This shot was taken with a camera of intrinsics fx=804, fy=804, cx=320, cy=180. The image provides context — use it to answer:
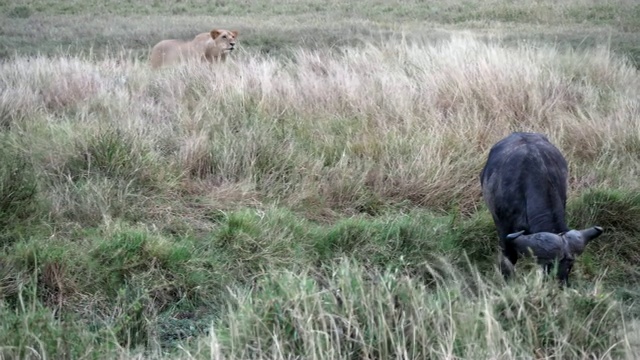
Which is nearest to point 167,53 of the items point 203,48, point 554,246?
point 203,48

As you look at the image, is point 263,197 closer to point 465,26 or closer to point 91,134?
point 91,134

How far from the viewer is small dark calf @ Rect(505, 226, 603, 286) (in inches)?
199

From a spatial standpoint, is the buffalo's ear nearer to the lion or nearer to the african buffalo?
the african buffalo

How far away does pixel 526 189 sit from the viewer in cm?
574

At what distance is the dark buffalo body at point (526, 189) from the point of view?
5.54m

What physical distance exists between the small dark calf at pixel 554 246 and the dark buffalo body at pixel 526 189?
0.16 m

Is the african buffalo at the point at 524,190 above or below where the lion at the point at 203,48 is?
above

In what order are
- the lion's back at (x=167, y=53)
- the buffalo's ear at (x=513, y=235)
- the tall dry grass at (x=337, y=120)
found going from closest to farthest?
the buffalo's ear at (x=513, y=235)
the tall dry grass at (x=337, y=120)
the lion's back at (x=167, y=53)

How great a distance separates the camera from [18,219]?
6.06 meters

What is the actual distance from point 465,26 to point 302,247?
17.5 meters

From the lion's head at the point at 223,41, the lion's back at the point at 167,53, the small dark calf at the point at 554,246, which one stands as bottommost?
the lion's back at the point at 167,53

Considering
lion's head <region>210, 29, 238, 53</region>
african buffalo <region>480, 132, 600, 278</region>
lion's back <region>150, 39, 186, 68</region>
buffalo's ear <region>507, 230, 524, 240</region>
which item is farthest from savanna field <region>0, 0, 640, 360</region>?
lion's head <region>210, 29, 238, 53</region>

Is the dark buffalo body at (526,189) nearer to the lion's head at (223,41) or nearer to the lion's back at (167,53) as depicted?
the lion's back at (167,53)

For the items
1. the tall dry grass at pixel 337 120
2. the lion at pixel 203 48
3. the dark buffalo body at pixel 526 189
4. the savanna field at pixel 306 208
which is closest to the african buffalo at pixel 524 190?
the dark buffalo body at pixel 526 189
